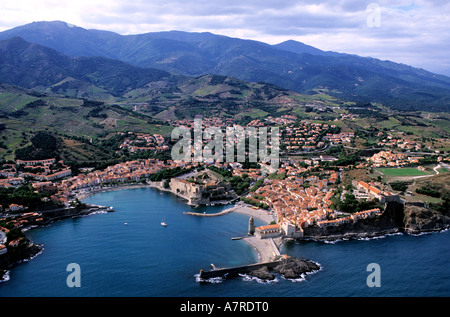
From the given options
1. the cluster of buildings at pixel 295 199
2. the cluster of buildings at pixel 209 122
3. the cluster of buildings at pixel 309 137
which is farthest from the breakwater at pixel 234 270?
the cluster of buildings at pixel 209 122

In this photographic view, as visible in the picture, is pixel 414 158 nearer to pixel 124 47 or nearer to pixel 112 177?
pixel 112 177

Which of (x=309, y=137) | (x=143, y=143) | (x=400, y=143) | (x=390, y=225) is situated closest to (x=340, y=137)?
(x=309, y=137)

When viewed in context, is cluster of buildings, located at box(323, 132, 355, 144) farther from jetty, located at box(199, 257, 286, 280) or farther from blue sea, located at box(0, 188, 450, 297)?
jetty, located at box(199, 257, 286, 280)

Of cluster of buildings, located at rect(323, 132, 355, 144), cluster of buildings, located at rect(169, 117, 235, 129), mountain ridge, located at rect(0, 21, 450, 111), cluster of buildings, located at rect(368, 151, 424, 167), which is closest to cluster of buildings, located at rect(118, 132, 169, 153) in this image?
cluster of buildings, located at rect(169, 117, 235, 129)

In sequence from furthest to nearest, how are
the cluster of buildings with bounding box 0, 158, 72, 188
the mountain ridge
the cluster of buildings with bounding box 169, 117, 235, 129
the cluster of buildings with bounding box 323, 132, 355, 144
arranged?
the mountain ridge, the cluster of buildings with bounding box 169, 117, 235, 129, the cluster of buildings with bounding box 323, 132, 355, 144, the cluster of buildings with bounding box 0, 158, 72, 188

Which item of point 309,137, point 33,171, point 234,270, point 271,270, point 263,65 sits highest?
point 263,65

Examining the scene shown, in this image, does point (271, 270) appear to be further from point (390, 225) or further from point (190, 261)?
point (390, 225)

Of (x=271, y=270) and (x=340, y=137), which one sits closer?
(x=271, y=270)
